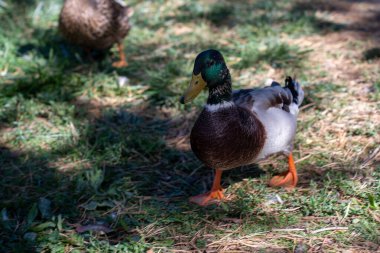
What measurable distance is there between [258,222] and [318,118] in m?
1.49

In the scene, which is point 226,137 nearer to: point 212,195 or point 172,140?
point 212,195

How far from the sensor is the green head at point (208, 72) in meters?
3.14

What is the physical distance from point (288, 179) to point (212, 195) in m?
0.53

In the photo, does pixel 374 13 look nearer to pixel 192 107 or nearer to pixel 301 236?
pixel 192 107

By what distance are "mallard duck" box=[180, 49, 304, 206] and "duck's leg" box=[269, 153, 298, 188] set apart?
0.5 inches

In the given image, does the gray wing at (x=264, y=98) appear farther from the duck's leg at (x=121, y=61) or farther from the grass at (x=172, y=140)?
the duck's leg at (x=121, y=61)

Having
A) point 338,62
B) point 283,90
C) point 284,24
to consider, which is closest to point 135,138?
point 283,90

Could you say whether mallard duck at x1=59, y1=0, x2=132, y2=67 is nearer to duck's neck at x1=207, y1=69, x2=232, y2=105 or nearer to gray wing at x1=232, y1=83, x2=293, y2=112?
gray wing at x1=232, y1=83, x2=293, y2=112

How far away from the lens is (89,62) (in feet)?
18.7

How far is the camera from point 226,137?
317 centimetres

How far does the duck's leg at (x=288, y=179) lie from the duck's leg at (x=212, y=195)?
0.36m

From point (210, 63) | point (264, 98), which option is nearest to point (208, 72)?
point (210, 63)

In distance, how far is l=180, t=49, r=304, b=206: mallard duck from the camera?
10.4 ft

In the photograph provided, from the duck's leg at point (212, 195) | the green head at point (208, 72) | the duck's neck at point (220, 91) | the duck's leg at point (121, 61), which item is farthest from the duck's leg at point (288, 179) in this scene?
the duck's leg at point (121, 61)
